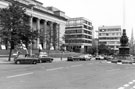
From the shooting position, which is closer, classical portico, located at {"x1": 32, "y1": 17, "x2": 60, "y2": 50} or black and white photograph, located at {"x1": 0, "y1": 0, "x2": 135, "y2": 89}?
black and white photograph, located at {"x1": 0, "y1": 0, "x2": 135, "y2": 89}

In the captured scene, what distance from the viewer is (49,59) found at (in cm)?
3884

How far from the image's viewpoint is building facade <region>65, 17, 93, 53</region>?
11638 centimetres

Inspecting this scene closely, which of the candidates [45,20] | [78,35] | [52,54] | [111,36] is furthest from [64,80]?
[111,36]

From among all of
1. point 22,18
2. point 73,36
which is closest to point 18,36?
point 22,18

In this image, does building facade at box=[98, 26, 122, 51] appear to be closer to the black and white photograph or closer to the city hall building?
the black and white photograph

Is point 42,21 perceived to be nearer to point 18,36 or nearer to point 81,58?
point 81,58

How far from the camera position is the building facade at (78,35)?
116 metres

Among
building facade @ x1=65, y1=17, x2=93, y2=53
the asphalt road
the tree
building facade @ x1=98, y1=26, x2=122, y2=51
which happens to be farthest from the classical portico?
building facade @ x1=98, y1=26, x2=122, y2=51

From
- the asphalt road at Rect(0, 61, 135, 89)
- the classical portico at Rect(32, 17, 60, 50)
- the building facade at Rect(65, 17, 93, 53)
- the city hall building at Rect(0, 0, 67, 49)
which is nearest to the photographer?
the asphalt road at Rect(0, 61, 135, 89)

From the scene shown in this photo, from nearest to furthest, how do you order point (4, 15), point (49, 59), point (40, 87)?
point (40, 87) < point (4, 15) < point (49, 59)

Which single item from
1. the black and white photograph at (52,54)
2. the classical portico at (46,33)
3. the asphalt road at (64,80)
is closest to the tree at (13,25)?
the black and white photograph at (52,54)

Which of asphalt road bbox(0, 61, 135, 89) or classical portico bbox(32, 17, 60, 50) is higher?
classical portico bbox(32, 17, 60, 50)

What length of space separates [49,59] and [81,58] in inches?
521

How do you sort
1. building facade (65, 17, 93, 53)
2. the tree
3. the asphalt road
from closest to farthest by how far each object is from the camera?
the asphalt road → the tree → building facade (65, 17, 93, 53)
